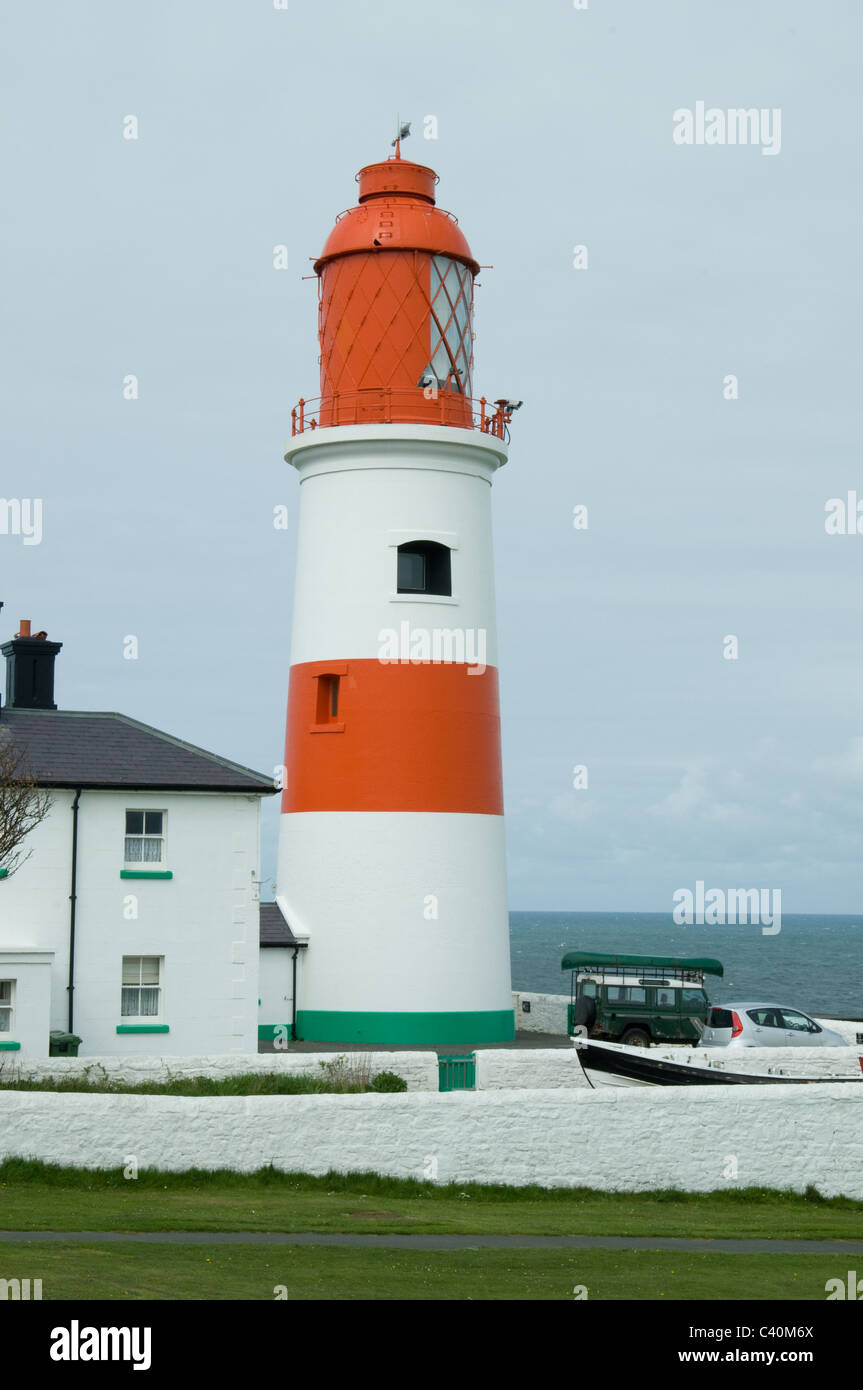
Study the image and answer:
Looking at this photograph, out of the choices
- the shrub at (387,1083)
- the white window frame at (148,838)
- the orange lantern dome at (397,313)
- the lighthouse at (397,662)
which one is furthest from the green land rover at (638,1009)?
the orange lantern dome at (397,313)

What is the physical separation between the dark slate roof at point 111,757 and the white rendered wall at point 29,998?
285 centimetres

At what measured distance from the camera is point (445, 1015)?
29641 millimetres

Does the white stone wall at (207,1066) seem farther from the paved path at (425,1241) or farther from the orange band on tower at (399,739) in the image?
the paved path at (425,1241)

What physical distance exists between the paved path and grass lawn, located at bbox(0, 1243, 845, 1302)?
0.37 meters

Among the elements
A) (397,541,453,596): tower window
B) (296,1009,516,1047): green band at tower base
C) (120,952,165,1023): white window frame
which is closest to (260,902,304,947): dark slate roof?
(296,1009,516,1047): green band at tower base

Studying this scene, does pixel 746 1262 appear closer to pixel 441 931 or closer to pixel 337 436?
pixel 441 931

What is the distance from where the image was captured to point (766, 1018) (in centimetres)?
3130

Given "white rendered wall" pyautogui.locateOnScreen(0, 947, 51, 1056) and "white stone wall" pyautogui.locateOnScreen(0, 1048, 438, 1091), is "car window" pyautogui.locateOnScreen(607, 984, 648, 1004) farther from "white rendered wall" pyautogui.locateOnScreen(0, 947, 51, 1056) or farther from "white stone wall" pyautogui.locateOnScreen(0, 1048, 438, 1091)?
"white rendered wall" pyautogui.locateOnScreen(0, 947, 51, 1056)

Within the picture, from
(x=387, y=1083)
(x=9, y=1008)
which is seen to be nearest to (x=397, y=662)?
(x=387, y=1083)

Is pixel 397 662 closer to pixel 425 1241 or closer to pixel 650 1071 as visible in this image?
pixel 650 1071

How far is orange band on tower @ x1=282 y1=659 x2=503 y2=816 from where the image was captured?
29828mm

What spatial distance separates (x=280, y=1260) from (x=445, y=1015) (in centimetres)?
1486

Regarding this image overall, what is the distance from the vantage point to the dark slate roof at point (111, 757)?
27469 millimetres

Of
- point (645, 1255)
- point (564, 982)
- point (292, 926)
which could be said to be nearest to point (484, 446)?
point (292, 926)
